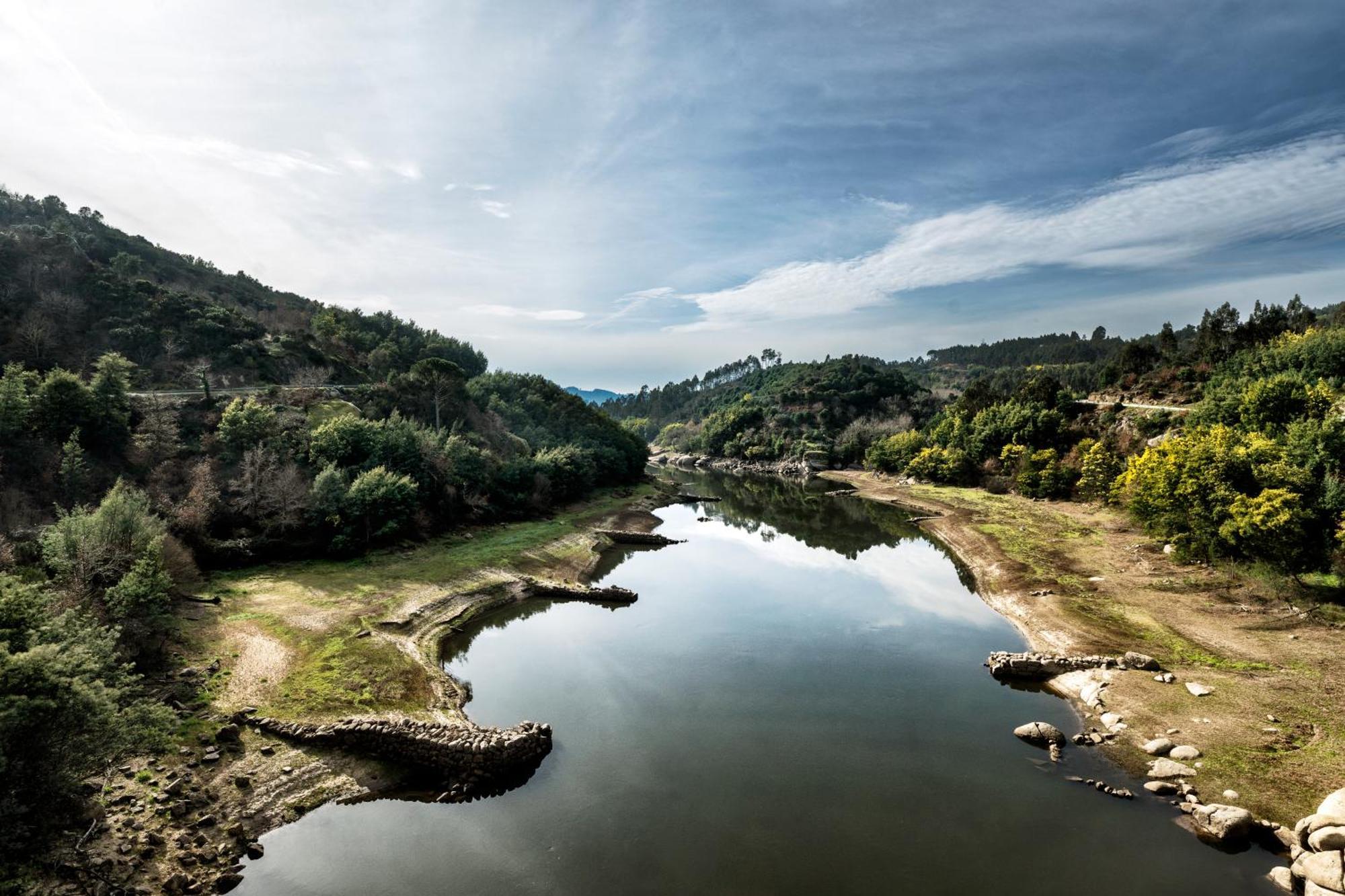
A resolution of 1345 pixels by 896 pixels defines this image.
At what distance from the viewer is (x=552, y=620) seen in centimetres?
2920

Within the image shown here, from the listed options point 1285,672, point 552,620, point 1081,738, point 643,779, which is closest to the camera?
point 643,779

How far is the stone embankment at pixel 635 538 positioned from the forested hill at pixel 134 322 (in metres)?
34.2

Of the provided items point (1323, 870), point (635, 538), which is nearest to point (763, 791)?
point (1323, 870)

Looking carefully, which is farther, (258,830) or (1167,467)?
(1167,467)

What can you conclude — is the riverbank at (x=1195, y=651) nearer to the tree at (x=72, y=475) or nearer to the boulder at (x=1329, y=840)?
the boulder at (x=1329, y=840)

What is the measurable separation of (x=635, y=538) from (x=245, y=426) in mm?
28945

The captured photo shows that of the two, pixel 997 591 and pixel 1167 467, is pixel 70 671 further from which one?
pixel 1167 467

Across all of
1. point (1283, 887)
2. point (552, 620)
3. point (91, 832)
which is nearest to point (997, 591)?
point (1283, 887)

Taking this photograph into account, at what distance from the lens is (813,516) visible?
6166 cm

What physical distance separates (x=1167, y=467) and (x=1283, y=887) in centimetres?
2431

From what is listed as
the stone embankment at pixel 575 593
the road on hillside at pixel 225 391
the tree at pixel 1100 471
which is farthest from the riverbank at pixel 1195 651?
the road on hillside at pixel 225 391

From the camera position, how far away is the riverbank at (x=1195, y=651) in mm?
14875

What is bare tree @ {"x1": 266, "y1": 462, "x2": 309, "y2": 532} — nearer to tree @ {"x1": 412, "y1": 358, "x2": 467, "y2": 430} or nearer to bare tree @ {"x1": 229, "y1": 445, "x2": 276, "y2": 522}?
bare tree @ {"x1": 229, "y1": 445, "x2": 276, "y2": 522}

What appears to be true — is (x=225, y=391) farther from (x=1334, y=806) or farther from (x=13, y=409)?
(x=1334, y=806)
